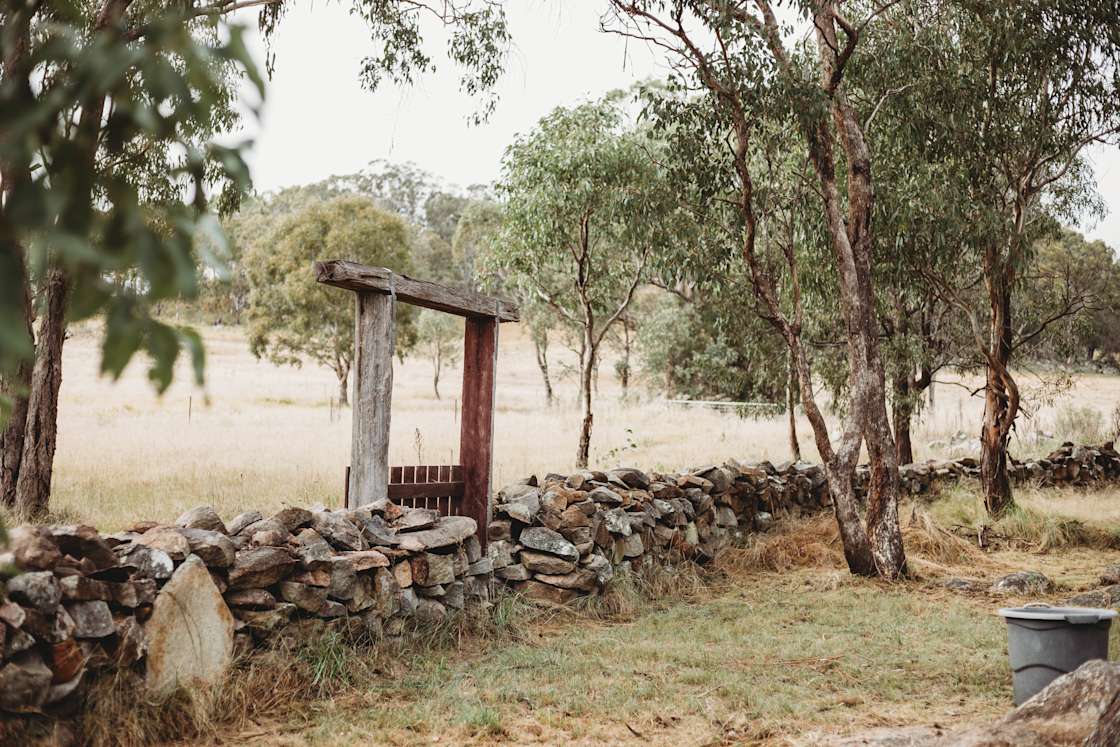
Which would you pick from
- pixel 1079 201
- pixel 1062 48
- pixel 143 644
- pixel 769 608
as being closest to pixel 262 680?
pixel 143 644

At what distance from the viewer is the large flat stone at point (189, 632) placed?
4.35 metres

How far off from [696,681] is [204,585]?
2.78 meters

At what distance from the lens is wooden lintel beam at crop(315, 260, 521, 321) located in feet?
18.5

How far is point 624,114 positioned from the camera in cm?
1508

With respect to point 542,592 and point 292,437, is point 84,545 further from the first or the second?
point 292,437

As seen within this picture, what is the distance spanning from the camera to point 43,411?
8969 mm

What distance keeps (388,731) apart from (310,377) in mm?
35936

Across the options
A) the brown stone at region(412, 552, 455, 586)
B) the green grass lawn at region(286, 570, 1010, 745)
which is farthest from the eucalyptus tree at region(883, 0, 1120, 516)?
the brown stone at region(412, 552, 455, 586)

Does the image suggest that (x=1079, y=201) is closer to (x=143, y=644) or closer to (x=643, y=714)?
(x=643, y=714)

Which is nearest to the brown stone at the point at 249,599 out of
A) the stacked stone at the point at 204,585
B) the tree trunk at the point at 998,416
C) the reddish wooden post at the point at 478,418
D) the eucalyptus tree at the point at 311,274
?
the stacked stone at the point at 204,585

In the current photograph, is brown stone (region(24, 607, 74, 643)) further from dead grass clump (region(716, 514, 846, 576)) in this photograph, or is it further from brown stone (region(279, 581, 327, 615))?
dead grass clump (region(716, 514, 846, 576))

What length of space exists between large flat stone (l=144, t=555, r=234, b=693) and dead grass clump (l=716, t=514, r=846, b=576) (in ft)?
18.3

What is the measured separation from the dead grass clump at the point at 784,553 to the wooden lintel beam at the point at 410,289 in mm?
3687

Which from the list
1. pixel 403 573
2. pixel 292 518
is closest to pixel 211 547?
pixel 292 518
